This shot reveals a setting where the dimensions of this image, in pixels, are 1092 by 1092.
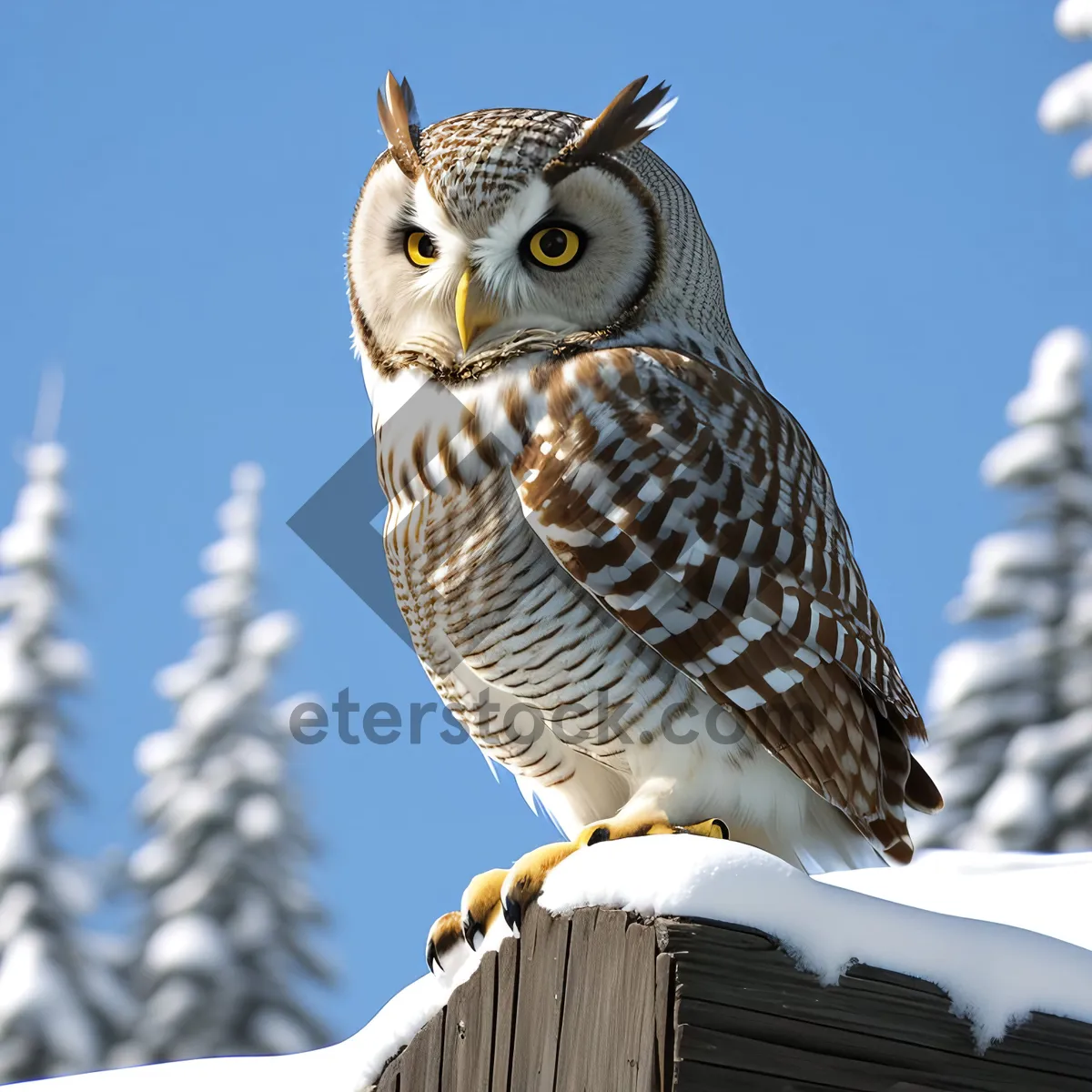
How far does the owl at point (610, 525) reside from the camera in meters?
2.54

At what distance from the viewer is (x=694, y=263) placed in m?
3.01

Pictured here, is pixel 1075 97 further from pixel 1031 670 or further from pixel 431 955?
pixel 431 955

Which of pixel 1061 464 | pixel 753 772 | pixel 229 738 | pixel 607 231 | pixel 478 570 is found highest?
pixel 1061 464

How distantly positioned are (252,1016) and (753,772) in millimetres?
10404

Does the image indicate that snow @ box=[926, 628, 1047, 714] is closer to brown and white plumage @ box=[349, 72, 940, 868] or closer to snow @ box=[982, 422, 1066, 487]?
snow @ box=[982, 422, 1066, 487]

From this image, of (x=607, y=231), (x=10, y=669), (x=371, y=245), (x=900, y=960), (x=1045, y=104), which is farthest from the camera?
(x=10, y=669)

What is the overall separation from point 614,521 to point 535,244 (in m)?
0.66

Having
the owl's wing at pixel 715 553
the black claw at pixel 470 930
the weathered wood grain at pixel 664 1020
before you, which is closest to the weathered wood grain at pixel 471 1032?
the black claw at pixel 470 930

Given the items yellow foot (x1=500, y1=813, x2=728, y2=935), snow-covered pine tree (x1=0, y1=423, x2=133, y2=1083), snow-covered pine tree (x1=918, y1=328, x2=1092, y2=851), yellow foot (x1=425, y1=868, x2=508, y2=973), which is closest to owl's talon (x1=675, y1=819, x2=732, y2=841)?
yellow foot (x1=500, y1=813, x2=728, y2=935)

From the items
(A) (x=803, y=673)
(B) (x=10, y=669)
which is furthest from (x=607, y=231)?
(B) (x=10, y=669)

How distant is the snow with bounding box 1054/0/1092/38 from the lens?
10266 millimetres

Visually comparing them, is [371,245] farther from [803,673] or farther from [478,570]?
[803,673]

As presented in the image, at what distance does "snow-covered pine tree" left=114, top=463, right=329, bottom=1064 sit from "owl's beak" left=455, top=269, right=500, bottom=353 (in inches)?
393

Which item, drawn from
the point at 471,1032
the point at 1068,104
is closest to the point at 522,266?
the point at 471,1032
